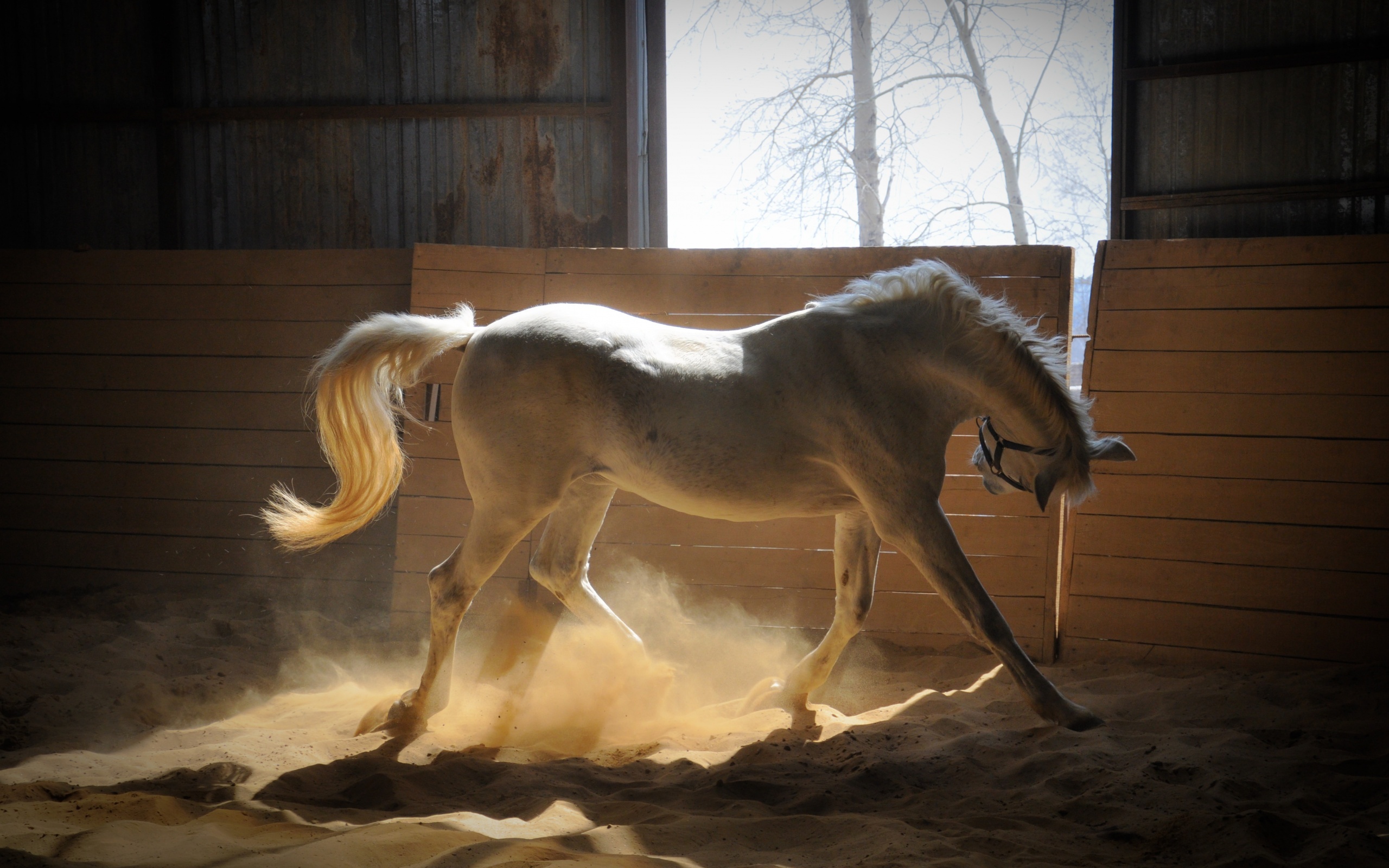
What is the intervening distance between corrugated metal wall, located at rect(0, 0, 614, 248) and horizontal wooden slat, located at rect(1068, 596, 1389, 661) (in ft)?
13.2

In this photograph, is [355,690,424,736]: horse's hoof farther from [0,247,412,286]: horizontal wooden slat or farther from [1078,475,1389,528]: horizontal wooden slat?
[1078,475,1389,528]: horizontal wooden slat

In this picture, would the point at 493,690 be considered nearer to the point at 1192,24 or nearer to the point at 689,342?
the point at 689,342

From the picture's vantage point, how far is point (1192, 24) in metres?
5.21

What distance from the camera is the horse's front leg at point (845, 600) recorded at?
3176 mm

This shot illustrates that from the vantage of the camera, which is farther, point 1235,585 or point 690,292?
point 690,292

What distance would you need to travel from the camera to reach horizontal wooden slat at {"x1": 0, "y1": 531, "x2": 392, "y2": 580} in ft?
16.1

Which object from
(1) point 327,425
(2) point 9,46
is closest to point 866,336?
(1) point 327,425

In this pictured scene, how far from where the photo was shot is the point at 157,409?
5023 mm

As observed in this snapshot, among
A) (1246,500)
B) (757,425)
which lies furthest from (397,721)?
(1246,500)

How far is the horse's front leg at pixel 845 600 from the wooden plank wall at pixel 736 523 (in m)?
0.96

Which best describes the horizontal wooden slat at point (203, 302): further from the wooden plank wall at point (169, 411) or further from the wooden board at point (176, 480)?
the wooden board at point (176, 480)

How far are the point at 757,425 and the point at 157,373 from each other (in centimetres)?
413

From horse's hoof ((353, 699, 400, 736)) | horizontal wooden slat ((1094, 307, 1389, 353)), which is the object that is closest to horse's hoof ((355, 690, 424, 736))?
horse's hoof ((353, 699, 400, 736))

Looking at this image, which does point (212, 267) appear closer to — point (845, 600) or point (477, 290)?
point (477, 290)
